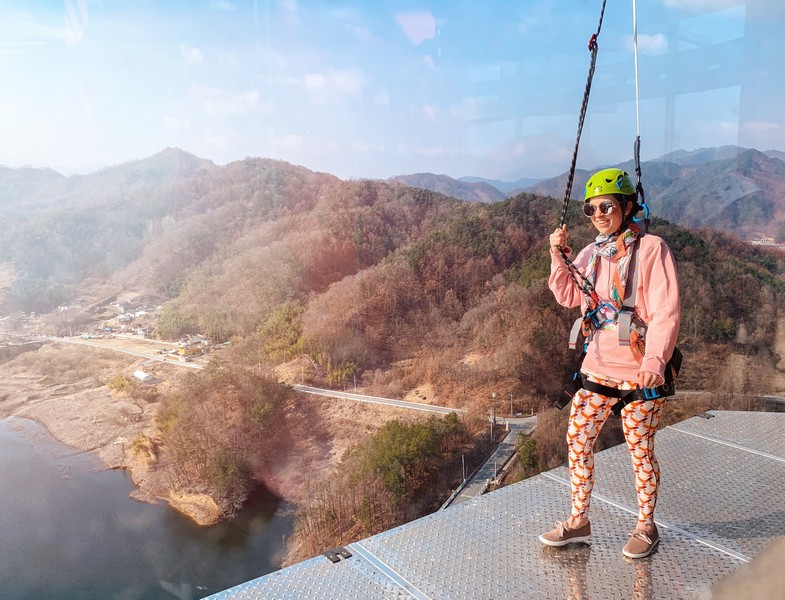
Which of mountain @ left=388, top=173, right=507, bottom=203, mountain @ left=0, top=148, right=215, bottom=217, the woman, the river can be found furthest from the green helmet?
mountain @ left=0, top=148, right=215, bottom=217

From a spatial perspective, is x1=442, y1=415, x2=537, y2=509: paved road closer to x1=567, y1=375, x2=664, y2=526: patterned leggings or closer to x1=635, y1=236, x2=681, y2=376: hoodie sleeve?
x1=567, y1=375, x2=664, y2=526: patterned leggings

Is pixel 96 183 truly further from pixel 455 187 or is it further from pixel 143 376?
pixel 455 187

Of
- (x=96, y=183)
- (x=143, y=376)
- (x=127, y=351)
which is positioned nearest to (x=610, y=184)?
(x=143, y=376)

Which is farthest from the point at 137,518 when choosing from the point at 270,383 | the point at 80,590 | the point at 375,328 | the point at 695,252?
the point at 695,252

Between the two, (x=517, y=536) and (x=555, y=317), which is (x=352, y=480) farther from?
(x=517, y=536)

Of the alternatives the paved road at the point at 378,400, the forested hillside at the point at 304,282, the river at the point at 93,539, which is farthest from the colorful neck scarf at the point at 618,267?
the paved road at the point at 378,400
